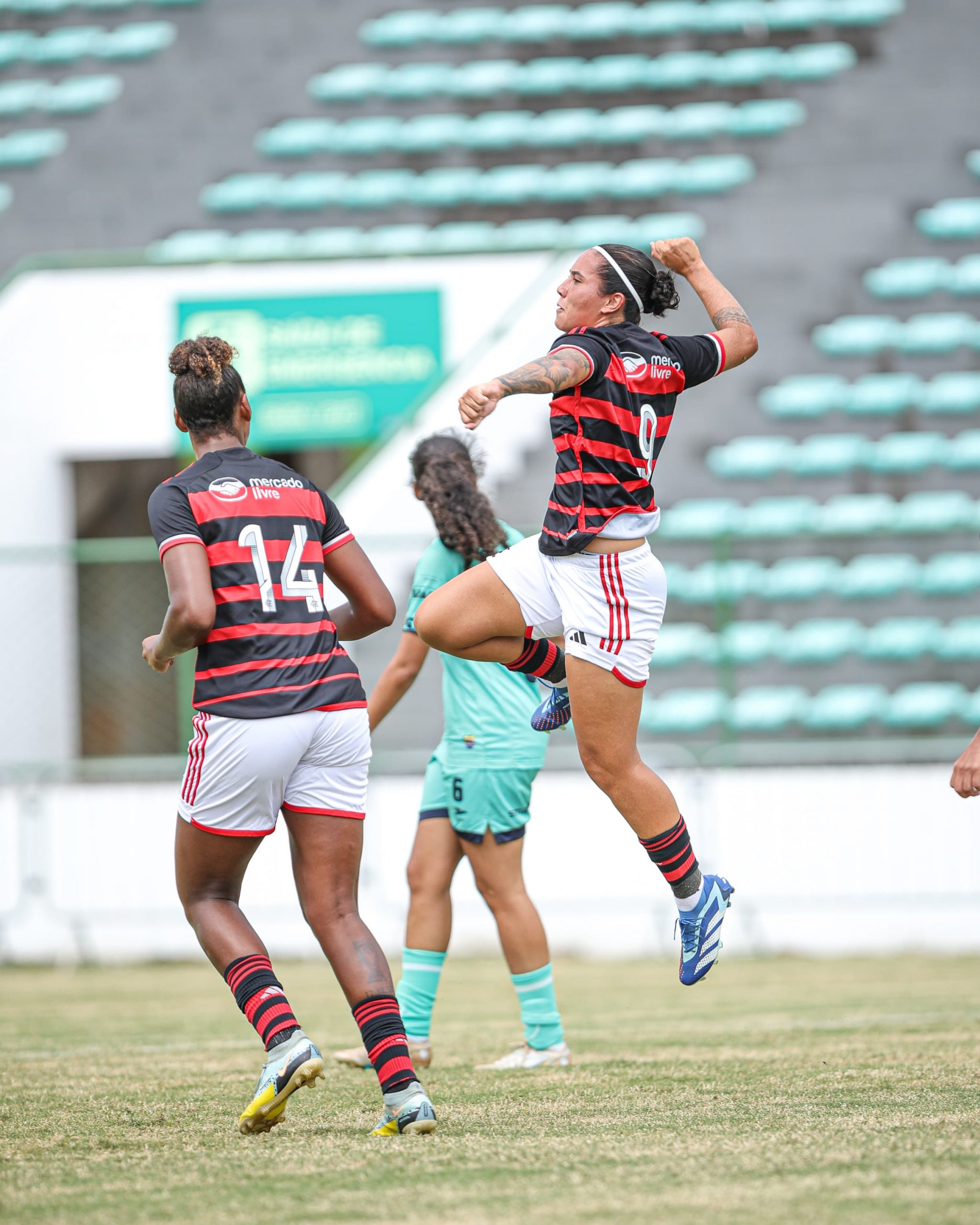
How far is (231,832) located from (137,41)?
13.8 m

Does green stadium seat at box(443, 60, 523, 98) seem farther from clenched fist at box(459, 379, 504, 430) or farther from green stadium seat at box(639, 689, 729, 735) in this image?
clenched fist at box(459, 379, 504, 430)

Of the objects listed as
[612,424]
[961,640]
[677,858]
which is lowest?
[677,858]

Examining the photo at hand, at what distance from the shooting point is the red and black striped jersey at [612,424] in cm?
420

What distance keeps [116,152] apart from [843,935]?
1064cm

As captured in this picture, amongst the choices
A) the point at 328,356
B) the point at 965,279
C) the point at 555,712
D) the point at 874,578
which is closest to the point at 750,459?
the point at 874,578

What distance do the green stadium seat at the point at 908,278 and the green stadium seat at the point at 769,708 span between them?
13.7ft

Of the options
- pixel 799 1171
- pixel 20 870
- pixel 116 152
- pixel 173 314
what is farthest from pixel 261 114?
pixel 799 1171

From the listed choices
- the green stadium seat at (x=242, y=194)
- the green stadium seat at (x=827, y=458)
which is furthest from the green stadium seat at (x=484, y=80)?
the green stadium seat at (x=827, y=458)

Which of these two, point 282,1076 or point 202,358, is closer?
point 282,1076

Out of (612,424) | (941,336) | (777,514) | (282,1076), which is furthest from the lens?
(941,336)

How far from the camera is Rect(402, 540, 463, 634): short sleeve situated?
5309mm

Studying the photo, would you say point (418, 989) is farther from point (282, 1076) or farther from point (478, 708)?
point (282, 1076)

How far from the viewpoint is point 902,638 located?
39.4ft

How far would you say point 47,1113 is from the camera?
425 cm
